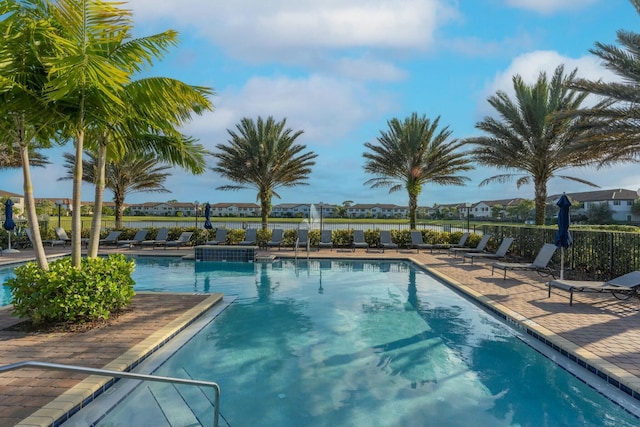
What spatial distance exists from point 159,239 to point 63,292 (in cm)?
1477

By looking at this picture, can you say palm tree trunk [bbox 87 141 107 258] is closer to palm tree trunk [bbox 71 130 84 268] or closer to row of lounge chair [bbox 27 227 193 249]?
palm tree trunk [bbox 71 130 84 268]

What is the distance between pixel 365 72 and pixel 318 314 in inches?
328

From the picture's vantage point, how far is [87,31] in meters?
5.27

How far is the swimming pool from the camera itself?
13.2ft

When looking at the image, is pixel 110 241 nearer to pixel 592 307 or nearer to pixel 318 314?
pixel 318 314

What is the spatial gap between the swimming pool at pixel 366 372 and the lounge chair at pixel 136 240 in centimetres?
1259

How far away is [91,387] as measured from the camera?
3961 mm

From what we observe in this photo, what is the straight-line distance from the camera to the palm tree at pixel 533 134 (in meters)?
15.3

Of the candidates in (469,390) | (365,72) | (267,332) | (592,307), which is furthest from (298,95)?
(469,390)

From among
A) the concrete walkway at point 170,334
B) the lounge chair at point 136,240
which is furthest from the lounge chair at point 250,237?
the concrete walkway at point 170,334

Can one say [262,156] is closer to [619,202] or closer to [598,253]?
[598,253]

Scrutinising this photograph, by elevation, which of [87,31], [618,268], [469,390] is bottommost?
→ [469,390]

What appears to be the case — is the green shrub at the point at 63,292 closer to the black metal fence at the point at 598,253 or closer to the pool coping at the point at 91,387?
the pool coping at the point at 91,387

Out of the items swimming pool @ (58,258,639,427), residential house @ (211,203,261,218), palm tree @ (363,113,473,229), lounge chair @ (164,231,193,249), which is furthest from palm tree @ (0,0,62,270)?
residential house @ (211,203,261,218)
